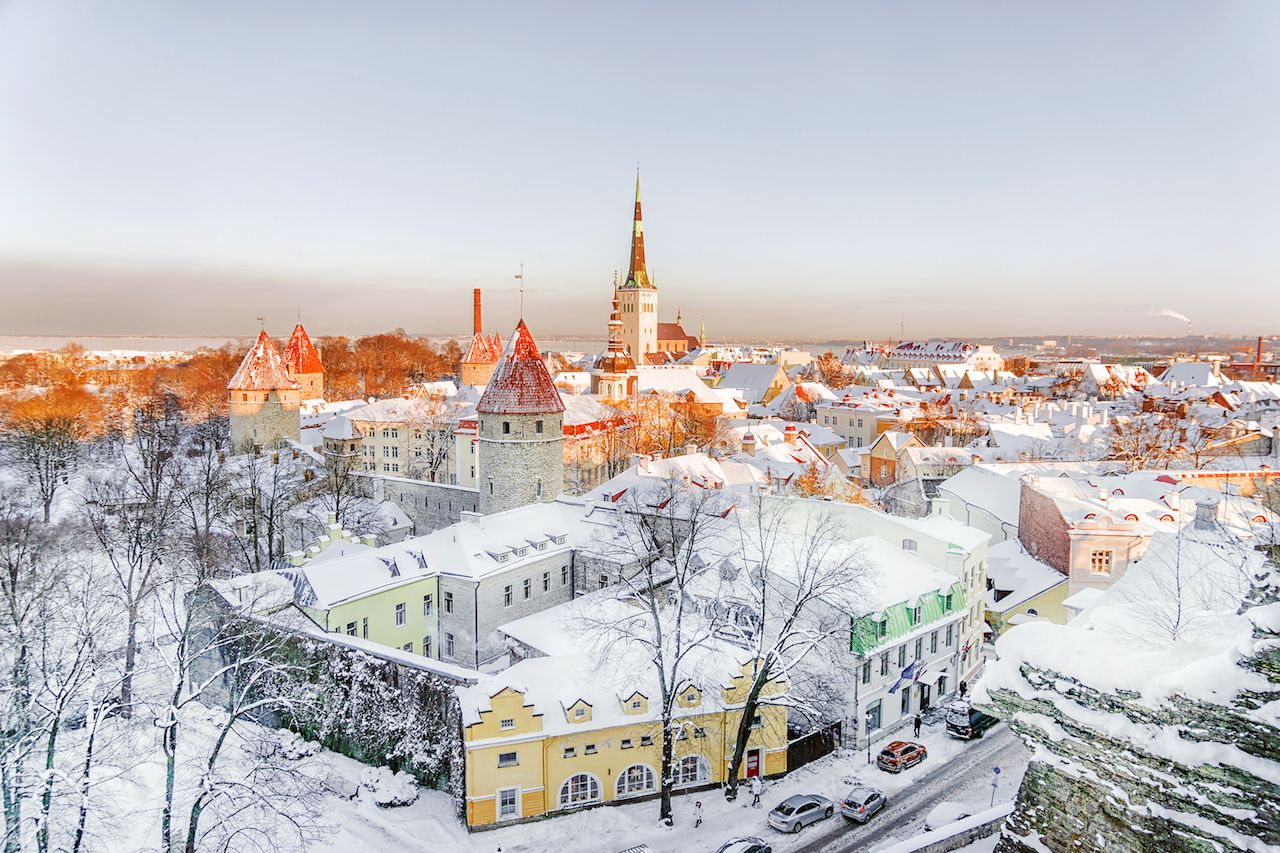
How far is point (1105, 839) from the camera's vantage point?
5.76 m

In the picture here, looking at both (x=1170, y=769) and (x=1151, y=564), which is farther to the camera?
(x=1151, y=564)

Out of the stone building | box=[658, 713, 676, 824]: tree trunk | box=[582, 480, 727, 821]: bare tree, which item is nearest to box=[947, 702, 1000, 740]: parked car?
box=[582, 480, 727, 821]: bare tree

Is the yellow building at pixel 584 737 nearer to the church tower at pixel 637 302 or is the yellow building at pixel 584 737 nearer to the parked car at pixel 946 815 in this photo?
the parked car at pixel 946 815

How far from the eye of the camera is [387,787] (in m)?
16.9

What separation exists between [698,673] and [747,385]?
7344cm

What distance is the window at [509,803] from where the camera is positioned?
52.2 ft

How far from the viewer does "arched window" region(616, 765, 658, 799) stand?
16828 millimetres

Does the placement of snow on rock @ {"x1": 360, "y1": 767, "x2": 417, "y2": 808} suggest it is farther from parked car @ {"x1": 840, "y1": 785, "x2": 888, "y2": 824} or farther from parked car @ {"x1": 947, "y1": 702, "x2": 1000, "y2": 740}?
parked car @ {"x1": 947, "y1": 702, "x2": 1000, "y2": 740}

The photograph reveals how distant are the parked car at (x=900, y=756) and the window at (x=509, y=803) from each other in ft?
26.1

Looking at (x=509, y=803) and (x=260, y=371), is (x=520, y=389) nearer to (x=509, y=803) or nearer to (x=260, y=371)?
(x=509, y=803)

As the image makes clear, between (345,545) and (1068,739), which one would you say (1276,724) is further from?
(345,545)

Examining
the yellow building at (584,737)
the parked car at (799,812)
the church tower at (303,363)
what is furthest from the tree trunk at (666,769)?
the church tower at (303,363)

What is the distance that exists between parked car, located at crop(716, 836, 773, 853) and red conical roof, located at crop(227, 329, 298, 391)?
122 ft

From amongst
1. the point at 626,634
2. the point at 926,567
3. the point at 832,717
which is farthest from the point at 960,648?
the point at 626,634
